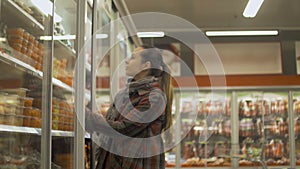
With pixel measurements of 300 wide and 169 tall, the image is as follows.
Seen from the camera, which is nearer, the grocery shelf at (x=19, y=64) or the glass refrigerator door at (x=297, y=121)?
the grocery shelf at (x=19, y=64)

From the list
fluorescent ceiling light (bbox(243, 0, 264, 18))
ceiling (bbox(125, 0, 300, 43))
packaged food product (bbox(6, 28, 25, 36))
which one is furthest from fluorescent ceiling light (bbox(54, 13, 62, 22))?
ceiling (bbox(125, 0, 300, 43))

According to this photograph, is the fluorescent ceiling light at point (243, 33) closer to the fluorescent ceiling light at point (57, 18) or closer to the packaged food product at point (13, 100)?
the fluorescent ceiling light at point (57, 18)

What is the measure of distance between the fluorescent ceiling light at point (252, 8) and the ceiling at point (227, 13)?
154 millimetres

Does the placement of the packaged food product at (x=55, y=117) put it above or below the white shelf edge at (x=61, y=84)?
below

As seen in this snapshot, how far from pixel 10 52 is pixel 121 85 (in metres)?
3.62

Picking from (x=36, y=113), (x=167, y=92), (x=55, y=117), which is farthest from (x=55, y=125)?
(x=167, y=92)

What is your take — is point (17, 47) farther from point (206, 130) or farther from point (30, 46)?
point (206, 130)

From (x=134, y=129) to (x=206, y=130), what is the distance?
16.5 feet

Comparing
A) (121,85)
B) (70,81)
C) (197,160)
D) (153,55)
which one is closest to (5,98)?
(153,55)

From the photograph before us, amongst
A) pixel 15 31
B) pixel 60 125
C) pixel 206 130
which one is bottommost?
pixel 206 130

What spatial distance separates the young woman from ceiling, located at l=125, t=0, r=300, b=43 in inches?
181

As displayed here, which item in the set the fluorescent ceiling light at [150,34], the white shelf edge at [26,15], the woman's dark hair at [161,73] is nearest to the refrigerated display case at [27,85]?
the white shelf edge at [26,15]

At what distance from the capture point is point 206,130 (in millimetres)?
7766

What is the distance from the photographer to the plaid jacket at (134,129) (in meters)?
2.85
